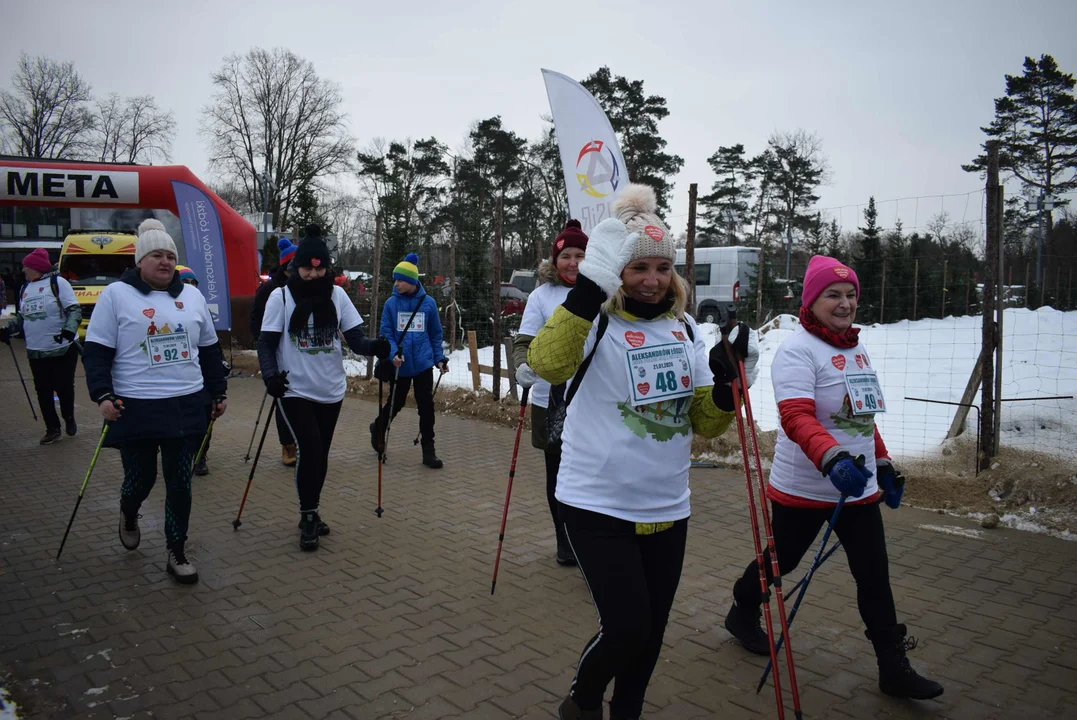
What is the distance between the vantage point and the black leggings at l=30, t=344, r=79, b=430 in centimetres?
839

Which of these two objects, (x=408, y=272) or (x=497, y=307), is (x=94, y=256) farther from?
(x=408, y=272)

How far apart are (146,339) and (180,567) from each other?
138cm

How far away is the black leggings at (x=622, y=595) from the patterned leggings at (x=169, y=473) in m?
2.87

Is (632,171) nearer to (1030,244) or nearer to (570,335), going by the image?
(1030,244)

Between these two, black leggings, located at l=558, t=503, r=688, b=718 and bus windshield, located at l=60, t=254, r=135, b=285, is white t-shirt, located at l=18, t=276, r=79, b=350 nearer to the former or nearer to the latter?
black leggings, located at l=558, t=503, r=688, b=718

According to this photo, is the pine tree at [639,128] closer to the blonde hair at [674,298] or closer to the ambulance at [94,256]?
the ambulance at [94,256]

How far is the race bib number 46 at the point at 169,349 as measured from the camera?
453cm

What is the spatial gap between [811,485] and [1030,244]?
2276 cm

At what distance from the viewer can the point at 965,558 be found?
514cm

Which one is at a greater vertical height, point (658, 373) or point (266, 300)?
Answer: point (266, 300)

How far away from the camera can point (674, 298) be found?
2.84 metres

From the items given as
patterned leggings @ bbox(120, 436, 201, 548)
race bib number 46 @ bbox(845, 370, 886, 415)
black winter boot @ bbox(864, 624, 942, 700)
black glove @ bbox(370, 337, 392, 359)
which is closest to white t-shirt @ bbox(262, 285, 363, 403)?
black glove @ bbox(370, 337, 392, 359)

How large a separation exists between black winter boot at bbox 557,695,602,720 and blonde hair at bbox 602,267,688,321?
1.39 metres

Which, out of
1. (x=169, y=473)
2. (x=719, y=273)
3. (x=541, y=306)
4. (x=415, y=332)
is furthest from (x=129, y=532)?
A: (x=719, y=273)
